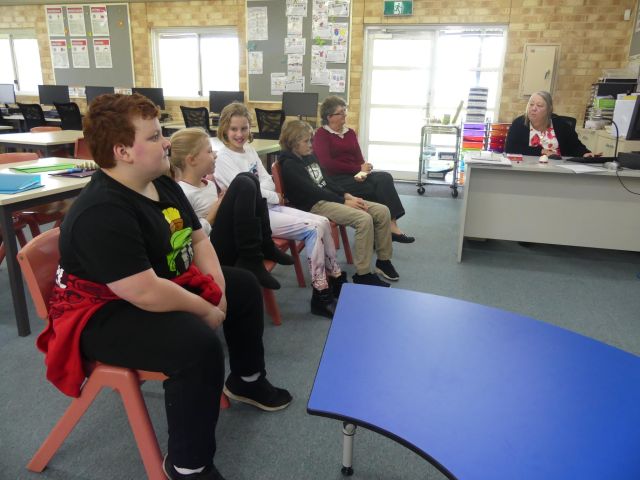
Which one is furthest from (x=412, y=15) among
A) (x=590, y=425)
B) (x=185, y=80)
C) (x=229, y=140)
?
(x=590, y=425)

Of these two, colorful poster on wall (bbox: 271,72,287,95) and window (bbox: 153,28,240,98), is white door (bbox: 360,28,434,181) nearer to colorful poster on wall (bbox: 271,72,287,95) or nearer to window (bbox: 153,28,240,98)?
colorful poster on wall (bbox: 271,72,287,95)

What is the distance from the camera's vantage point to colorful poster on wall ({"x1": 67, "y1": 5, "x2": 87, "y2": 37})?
23.0 ft

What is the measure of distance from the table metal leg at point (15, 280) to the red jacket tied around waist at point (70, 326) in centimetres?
106

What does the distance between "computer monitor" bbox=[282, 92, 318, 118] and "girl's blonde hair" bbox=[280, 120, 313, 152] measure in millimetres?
3563

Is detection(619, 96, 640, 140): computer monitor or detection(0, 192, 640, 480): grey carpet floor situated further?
detection(619, 96, 640, 140): computer monitor

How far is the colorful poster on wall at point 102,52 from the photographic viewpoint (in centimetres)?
700

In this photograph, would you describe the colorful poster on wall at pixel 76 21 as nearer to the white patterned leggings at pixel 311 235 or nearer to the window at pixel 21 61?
the window at pixel 21 61

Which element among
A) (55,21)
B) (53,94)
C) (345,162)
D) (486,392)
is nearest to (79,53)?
(55,21)

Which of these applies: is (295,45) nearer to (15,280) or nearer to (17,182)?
(17,182)

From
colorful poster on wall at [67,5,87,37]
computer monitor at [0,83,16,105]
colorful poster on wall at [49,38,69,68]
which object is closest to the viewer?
colorful poster on wall at [67,5,87,37]

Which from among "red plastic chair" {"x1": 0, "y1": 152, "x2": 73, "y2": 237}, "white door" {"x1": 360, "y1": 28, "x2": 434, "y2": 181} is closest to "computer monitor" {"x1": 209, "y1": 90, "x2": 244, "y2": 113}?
"white door" {"x1": 360, "y1": 28, "x2": 434, "y2": 181}

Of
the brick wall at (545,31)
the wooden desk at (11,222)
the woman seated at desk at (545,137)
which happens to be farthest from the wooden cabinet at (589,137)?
the wooden desk at (11,222)

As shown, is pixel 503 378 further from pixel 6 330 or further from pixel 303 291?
pixel 6 330

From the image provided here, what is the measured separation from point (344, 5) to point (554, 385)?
5954mm
